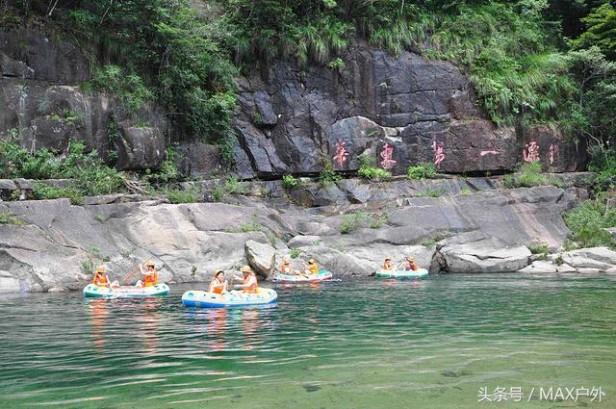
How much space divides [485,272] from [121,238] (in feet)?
38.2

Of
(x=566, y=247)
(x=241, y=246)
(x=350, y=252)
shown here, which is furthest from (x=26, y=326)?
(x=566, y=247)

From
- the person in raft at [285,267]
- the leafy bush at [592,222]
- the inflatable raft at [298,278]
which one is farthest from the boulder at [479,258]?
the person in raft at [285,267]

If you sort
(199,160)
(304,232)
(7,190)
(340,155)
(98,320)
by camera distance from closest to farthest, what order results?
(98,320)
(7,190)
(304,232)
(199,160)
(340,155)

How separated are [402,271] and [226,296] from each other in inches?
306

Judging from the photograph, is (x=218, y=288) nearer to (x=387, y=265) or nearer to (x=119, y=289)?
(x=119, y=289)

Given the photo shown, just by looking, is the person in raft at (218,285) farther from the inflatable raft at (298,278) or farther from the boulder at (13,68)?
the boulder at (13,68)

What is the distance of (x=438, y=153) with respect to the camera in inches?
1006

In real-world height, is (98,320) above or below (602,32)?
below

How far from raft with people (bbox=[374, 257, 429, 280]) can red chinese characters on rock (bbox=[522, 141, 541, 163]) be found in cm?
973

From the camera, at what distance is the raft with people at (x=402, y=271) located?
1894 centimetres

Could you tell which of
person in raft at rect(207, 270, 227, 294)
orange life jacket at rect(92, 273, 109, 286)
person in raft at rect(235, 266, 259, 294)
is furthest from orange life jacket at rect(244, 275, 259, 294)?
orange life jacket at rect(92, 273, 109, 286)

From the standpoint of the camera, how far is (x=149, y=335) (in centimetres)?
929

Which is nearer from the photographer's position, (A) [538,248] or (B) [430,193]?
(A) [538,248]

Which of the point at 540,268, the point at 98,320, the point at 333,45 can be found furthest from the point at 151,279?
the point at 333,45
